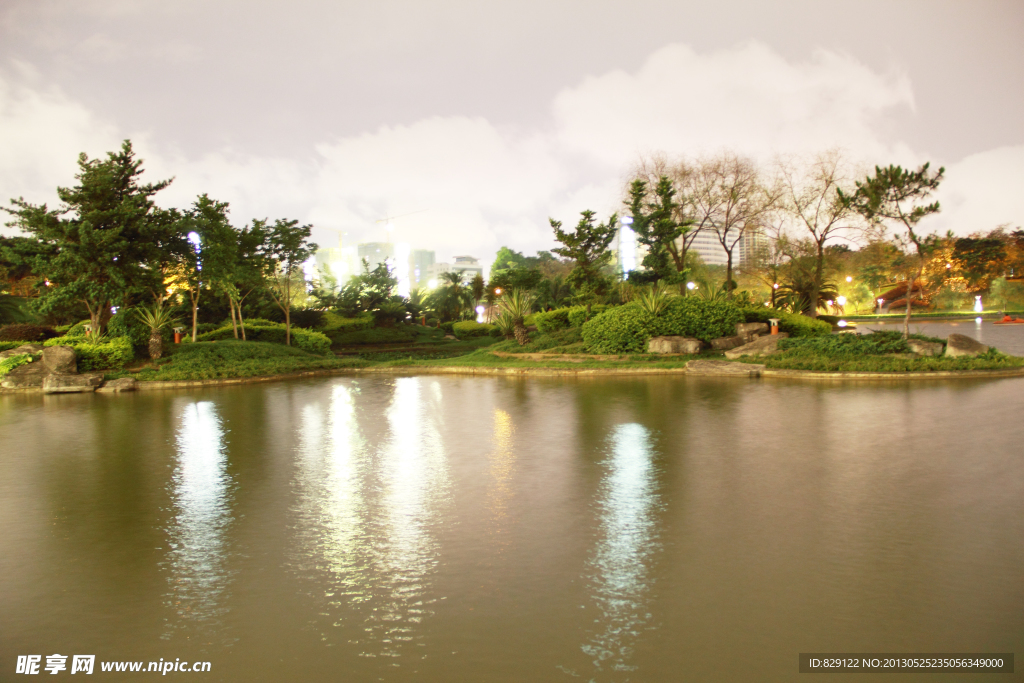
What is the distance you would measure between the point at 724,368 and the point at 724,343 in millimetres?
3470

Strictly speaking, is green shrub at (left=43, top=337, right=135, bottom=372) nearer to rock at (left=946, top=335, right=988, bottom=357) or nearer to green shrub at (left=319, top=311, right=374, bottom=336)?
green shrub at (left=319, top=311, right=374, bottom=336)

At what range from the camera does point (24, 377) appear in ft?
52.3

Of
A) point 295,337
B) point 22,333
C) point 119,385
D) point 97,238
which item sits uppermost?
point 97,238

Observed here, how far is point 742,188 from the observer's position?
2789cm

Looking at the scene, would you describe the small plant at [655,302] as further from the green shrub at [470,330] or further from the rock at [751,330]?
the green shrub at [470,330]

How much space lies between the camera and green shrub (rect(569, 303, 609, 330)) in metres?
22.1

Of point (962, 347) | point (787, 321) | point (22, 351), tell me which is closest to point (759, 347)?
point (787, 321)

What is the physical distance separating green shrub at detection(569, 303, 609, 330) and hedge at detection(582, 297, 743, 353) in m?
2.36

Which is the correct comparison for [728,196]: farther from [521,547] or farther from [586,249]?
[521,547]

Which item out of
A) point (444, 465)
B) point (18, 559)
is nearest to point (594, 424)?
point (444, 465)

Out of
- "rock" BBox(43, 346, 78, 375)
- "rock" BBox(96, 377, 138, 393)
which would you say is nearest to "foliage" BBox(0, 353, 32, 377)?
"rock" BBox(43, 346, 78, 375)

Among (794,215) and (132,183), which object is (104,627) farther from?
(794,215)

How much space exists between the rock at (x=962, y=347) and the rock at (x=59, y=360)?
2094 cm

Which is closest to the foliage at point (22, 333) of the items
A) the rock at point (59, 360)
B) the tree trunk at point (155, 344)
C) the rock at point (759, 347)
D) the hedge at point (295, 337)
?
the hedge at point (295, 337)
